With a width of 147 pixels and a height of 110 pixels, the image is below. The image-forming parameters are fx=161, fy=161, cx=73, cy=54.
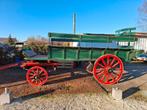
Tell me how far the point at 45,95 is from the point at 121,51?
3.67 m

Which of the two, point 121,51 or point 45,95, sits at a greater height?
point 121,51

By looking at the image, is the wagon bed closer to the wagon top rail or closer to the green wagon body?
the green wagon body

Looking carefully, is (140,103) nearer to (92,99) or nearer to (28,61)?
(92,99)

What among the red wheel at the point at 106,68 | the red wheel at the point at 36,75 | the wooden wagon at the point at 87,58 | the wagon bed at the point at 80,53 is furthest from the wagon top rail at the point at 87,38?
the red wheel at the point at 36,75

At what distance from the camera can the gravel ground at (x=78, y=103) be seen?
4.47 metres

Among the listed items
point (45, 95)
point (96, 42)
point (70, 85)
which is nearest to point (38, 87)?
point (45, 95)

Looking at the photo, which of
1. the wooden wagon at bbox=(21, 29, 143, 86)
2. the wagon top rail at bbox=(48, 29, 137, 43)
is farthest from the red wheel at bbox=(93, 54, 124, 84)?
the wagon top rail at bbox=(48, 29, 137, 43)

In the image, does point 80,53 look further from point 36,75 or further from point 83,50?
point 36,75

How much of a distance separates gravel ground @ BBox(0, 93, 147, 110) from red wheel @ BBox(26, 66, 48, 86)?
1.22 meters

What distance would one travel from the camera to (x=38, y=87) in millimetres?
6117

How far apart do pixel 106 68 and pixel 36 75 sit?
2879 millimetres

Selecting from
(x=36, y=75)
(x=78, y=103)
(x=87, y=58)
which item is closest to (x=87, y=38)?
(x=87, y=58)

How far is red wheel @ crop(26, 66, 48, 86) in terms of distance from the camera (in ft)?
20.6

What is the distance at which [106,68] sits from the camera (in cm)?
674
